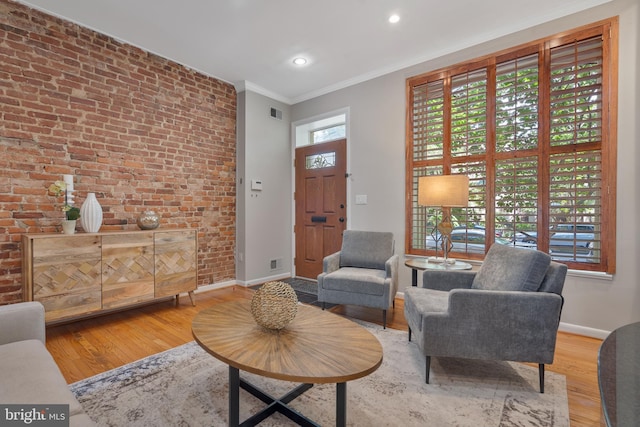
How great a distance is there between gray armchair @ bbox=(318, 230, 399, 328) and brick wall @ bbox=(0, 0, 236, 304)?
184 cm

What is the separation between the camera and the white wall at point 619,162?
240 centimetres

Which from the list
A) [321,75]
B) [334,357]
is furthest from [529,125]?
[334,357]

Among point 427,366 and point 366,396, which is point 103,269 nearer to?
point 366,396

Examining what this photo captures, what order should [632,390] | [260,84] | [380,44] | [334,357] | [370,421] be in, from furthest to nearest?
[260,84], [380,44], [370,421], [334,357], [632,390]

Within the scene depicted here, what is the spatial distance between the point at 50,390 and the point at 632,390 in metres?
1.65

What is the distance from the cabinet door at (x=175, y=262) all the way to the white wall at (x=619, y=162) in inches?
81.3

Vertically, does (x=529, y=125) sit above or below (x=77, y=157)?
above

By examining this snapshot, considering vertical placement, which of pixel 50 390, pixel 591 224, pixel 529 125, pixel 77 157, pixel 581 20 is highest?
pixel 581 20

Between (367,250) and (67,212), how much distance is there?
113 inches

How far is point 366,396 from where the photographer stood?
1.73 metres

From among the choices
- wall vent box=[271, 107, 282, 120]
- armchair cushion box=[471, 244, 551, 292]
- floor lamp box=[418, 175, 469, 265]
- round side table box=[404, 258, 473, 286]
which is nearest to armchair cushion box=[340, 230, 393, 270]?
round side table box=[404, 258, 473, 286]

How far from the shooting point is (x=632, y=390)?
0.60 metres

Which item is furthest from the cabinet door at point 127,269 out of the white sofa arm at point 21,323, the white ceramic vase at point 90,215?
the white sofa arm at point 21,323

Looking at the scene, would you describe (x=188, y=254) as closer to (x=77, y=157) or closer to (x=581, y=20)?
Result: (x=77, y=157)
